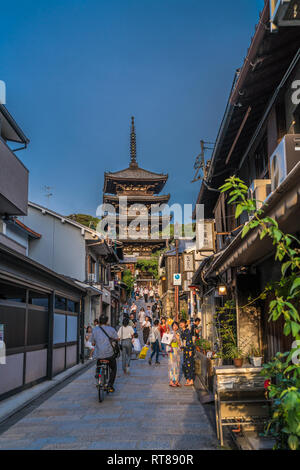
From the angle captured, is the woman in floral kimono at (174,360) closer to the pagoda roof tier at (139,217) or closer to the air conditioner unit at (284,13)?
the air conditioner unit at (284,13)

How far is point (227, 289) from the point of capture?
12.6 m

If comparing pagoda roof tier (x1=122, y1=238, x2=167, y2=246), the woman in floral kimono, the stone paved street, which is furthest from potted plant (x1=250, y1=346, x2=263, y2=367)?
pagoda roof tier (x1=122, y1=238, x2=167, y2=246)

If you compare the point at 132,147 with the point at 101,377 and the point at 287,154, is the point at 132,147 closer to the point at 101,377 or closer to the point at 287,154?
the point at 101,377

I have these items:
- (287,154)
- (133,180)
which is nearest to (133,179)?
(133,180)

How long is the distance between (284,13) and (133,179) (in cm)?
5704

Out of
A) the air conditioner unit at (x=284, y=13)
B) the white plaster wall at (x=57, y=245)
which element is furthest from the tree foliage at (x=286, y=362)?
the white plaster wall at (x=57, y=245)

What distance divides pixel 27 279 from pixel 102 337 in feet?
7.86

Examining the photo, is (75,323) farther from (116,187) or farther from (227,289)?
(116,187)

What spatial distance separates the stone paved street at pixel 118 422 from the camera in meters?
6.70

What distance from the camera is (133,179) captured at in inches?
2488

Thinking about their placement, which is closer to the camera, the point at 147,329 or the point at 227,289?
the point at 227,289

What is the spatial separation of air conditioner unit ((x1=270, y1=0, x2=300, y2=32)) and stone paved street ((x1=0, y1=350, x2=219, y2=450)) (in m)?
Result: 6.23

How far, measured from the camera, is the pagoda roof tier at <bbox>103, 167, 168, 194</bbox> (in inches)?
2473
